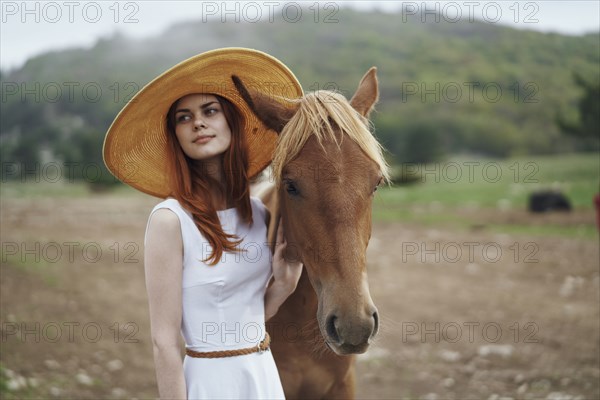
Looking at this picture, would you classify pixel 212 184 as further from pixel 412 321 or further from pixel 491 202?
pixel 491 202

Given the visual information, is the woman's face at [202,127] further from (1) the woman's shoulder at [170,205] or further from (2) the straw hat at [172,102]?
(1) the woman's shoulder at [170,205]

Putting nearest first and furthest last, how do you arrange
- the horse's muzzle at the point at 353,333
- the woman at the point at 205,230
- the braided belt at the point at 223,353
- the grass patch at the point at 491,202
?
the horse's muzzle at the point at 353,333
the woman at the point at 205,230
the braided belt at the point at 223,353
the grass patch at the point at 491,202

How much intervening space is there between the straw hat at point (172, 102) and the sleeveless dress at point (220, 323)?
572 millimetres

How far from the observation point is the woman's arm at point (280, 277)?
2.47 m

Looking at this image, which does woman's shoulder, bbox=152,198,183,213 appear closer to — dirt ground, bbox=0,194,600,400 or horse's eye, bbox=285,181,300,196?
horse's eye, bbox=285,181,300,196

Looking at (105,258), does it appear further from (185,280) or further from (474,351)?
(185,280)

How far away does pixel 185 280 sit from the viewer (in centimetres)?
214

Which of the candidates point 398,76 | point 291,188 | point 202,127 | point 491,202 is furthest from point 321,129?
point 398,76

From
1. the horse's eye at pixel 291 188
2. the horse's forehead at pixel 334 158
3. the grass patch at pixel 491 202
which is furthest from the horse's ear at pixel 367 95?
the grass patch at pixel 491 202

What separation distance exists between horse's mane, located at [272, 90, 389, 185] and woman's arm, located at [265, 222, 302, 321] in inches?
13.0

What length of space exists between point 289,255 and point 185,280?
0.55m

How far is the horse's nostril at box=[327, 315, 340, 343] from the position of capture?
1986 millimetres

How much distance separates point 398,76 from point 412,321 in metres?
124

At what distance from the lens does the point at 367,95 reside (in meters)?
2.92
